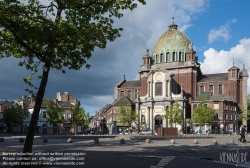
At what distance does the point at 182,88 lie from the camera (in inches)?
3780

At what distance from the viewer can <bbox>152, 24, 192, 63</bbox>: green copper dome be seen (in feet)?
347

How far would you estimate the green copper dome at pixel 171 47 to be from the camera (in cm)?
10588

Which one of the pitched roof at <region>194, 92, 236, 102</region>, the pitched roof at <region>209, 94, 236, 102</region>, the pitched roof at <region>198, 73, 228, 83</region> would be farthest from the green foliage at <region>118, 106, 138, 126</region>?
→ the pitched roof at <region>198, 73, 228, 83</region>

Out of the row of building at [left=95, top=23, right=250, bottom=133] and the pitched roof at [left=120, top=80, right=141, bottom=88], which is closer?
the row of building at [left=95, top=23, right=250, bottom=133]

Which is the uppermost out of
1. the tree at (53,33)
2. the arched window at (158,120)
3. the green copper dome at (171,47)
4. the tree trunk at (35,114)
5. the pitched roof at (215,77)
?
the green copper dome at (171,47)

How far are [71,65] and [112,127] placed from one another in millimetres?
80022

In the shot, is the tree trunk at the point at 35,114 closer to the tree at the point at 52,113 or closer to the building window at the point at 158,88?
the tree at the point at 52,113

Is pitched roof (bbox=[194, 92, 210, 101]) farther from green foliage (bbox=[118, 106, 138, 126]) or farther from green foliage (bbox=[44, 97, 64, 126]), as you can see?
green foliage (bbox=[44, 97, 64, 126])

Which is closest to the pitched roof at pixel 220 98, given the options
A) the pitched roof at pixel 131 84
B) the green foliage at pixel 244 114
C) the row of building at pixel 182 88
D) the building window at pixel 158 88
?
the row of building at pixel 182 88

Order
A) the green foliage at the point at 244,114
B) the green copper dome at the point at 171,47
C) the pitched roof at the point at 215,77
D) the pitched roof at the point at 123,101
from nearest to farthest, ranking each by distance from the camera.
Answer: the green foliage at the point at 244,114, the pitched roof at the point at 215,77, the green copper dome at the point at 171,47, the pitched roof at the point at 123,101

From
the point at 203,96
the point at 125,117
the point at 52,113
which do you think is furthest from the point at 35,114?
the point at 203,96

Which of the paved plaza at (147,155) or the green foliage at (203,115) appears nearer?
the paved plaza at (147,155)

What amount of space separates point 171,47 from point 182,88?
17534mm

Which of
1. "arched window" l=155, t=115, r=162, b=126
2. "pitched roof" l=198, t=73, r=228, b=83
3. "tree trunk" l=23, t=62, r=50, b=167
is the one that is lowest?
"arched window" l=155, t=115, r=162, b=126
